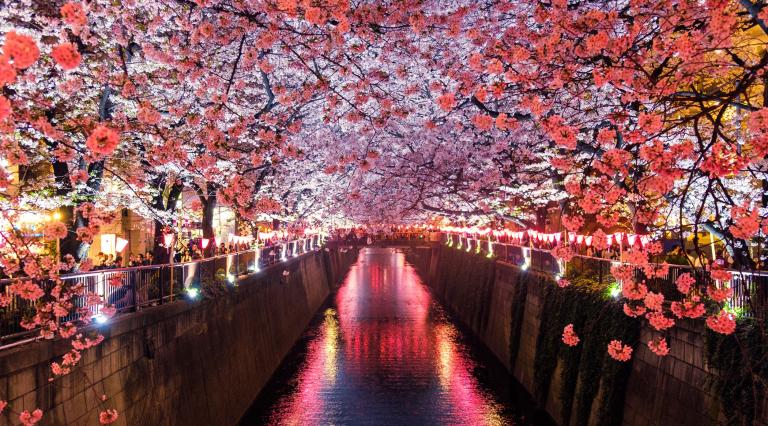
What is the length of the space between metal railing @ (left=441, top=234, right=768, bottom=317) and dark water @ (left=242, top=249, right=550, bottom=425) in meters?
4.17

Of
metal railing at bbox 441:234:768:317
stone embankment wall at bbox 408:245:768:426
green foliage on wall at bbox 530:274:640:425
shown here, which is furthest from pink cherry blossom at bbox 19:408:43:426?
green foliage on wall at bbox 530:274:640:425

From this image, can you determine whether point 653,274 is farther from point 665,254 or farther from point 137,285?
point 665,254

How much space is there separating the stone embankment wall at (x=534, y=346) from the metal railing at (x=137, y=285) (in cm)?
878

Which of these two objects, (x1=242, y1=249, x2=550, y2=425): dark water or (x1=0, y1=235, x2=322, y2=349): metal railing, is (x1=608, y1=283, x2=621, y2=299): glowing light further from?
(x1=0, y1=235, x2=322, y2=349): metal railing

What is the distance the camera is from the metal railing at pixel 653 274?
7.94m

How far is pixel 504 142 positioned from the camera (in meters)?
22.6

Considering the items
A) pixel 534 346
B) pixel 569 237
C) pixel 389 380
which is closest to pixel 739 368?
pixel 534 346

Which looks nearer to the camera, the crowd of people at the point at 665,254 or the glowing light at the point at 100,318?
the glowing light at the point at 100,318

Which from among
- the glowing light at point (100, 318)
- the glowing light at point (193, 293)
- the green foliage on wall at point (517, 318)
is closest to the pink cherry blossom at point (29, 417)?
the glowing light at point (100, 318)

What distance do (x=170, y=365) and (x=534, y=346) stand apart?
1198 centimetres

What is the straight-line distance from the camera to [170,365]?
12.9 metres

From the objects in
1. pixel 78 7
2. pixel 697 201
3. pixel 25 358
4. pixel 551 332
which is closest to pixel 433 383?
pixel 551 332

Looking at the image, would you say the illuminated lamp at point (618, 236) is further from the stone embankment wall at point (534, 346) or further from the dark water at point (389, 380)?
the dark water at point (389, 380)

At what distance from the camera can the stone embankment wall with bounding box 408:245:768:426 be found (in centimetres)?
1001
